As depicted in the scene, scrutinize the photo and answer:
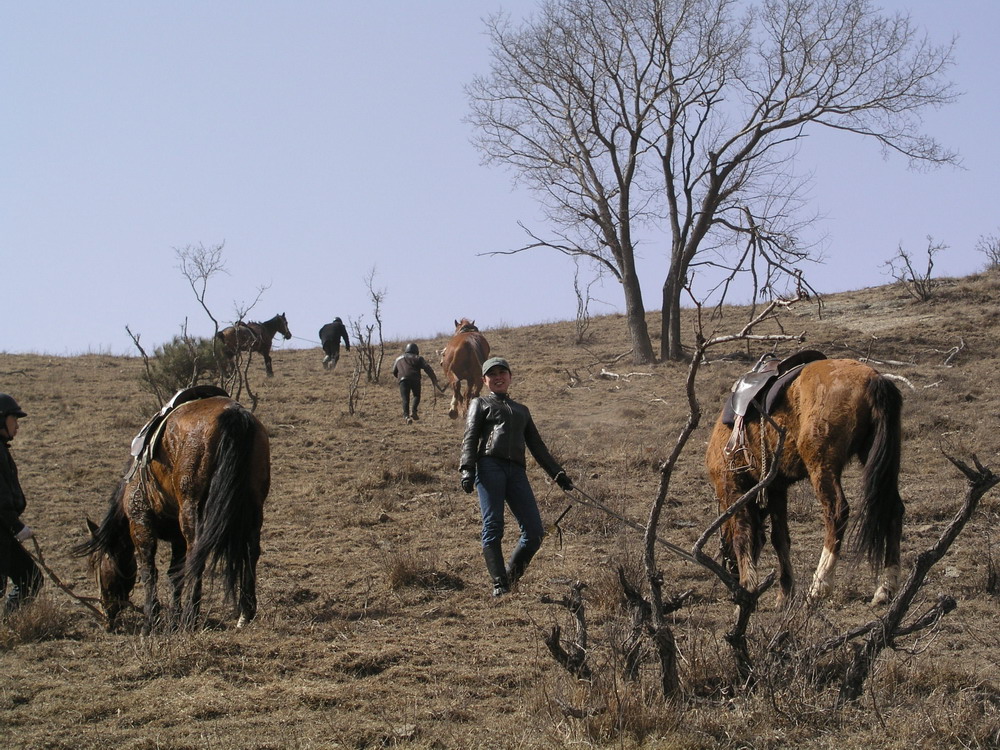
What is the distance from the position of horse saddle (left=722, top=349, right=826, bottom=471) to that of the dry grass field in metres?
0.97

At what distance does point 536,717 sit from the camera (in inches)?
167

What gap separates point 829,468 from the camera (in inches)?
256

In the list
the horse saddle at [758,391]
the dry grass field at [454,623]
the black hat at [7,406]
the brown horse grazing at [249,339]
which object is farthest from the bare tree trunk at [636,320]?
the black hat at [7,406]

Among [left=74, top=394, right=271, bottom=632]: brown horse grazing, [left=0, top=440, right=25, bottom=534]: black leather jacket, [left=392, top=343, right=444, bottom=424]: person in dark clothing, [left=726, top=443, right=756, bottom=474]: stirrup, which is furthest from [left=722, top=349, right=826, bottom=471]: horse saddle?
[left=392, top=343, right=444, bottom=424]: person in dark clothing

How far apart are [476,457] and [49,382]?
16331 millimetres

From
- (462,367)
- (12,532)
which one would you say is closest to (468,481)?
(12,532)

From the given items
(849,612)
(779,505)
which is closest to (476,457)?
(779,505)

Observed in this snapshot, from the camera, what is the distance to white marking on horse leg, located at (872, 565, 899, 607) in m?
Result: 6.05

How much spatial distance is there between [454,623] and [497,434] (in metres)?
1.54

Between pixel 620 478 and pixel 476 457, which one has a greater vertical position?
pixel 476 457

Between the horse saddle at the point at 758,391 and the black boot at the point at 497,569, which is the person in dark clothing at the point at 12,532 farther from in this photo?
the horse saddle at the point at 758,391

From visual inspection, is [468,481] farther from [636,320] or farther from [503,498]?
[636,320]

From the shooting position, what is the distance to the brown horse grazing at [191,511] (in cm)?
612

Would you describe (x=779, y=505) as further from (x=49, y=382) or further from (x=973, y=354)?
(x=49, y=382)
